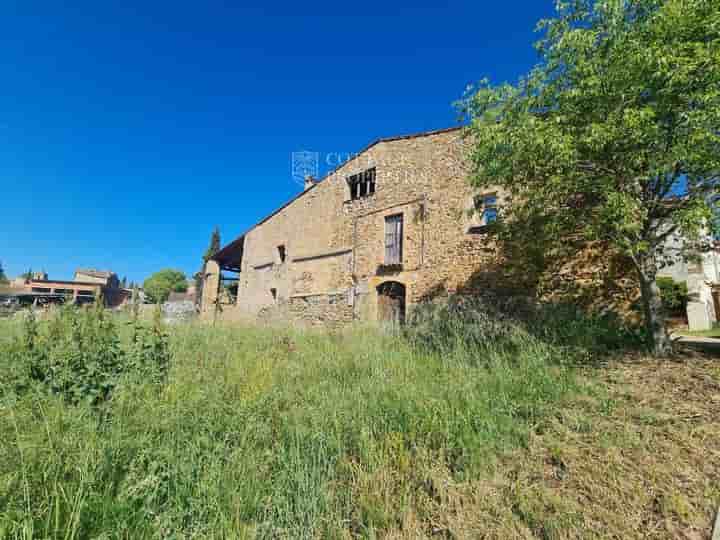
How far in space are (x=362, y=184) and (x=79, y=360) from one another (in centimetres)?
1054

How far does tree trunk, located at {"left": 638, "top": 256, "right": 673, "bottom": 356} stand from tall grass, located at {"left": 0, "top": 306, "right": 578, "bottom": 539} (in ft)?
5.53

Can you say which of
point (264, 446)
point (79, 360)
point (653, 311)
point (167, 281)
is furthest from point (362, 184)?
point (167, 281)

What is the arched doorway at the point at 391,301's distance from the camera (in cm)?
1029

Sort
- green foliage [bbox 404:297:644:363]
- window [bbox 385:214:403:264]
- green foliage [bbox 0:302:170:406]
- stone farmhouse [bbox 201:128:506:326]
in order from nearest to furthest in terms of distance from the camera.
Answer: green foliage [bbox 0:302:170:406]
green foliage [bbox 404:297:644:363]
stone farmhouse [bbox 201:128:506:326]
window [bbox 385:214:403:264]

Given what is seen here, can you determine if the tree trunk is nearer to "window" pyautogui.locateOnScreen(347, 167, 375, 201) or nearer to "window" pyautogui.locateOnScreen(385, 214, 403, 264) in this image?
"window" pyautogui.locateOnScreen(385, 214, 403, 264)

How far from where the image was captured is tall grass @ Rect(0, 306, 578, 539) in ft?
5.95

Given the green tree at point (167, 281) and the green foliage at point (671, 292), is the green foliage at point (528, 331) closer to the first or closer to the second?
the green foliage at point (671, 292)

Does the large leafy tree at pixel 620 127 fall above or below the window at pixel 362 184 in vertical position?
below

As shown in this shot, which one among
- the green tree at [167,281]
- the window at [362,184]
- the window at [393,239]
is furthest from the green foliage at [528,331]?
the green tree at [167,281]

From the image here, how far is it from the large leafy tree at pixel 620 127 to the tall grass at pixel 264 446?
7.43 ft

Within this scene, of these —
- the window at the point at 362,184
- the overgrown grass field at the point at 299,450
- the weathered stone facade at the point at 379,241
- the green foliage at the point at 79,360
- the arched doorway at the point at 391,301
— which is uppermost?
the window at the point at 362,184

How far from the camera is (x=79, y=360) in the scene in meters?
3.26

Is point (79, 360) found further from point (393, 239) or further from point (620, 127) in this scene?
point (393, 239)

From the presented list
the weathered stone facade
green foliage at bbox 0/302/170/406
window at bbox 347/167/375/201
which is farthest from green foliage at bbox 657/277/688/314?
green foliage at bbox 0/302/170/406
